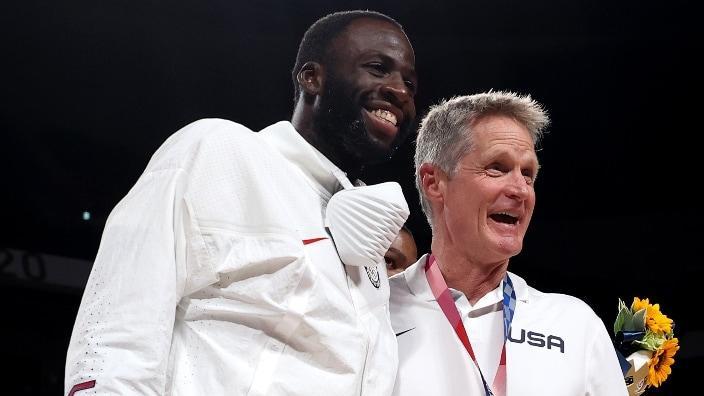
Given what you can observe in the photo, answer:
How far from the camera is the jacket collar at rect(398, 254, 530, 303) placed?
2.73 metres

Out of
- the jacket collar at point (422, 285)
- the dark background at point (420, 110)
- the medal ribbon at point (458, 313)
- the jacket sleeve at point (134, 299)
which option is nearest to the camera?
the jacket sleeve at point (134, 299)

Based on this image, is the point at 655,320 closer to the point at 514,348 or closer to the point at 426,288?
the point at 514,348

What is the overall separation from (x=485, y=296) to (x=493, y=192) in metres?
0.31

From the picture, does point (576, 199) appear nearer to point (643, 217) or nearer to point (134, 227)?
point (643, 217)

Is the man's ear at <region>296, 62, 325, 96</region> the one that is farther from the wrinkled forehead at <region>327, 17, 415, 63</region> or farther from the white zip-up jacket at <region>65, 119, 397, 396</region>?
the white zip-up jacket at <region>65, 119, 397, 396</region>

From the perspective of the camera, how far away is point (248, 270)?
6.28ft

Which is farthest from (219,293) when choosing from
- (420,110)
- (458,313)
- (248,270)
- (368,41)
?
(420,110)

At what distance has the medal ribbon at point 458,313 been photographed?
2.47m

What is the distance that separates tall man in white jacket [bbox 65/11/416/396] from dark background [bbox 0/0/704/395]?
3350 mm

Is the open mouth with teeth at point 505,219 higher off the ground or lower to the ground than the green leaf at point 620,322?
higher

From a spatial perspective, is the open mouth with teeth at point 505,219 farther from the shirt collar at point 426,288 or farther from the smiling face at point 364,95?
the smiling face at point 364,95

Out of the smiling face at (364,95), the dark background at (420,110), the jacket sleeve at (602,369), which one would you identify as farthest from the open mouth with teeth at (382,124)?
the dark background at (420,110)

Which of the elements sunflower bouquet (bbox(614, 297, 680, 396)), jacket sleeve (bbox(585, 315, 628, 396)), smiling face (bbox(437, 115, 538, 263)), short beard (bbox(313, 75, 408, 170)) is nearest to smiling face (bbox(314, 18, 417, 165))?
short beard (bbox(313, 75, 408, 170))

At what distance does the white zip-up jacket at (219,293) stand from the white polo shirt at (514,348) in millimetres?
464
